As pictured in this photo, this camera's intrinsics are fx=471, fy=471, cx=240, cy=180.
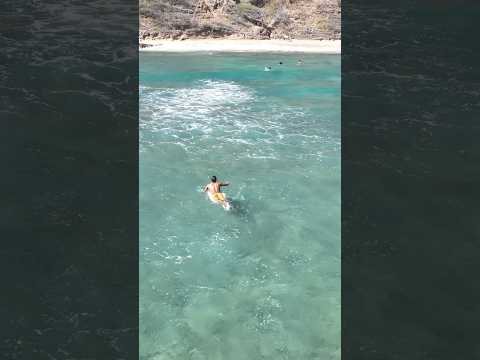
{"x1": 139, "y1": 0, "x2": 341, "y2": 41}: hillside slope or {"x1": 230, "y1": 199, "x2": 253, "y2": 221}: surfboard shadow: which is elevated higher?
{"x1": 139, "y1": 0, "x2": 341, "y2": 41}: hillside slope

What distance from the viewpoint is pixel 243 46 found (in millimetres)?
78000

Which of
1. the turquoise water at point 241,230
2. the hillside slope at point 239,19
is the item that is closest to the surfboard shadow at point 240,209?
the turquoise water at point 241,230

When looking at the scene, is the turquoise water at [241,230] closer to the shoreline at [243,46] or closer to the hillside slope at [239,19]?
the shoreline at [243,46]

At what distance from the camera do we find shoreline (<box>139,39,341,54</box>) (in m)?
76.1

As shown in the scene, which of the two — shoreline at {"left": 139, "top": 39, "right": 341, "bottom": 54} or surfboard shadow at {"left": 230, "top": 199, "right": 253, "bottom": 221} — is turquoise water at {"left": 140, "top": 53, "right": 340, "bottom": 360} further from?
shoreline at {"left": 139, "top": 39, "right": 341, "bottom": 54}
